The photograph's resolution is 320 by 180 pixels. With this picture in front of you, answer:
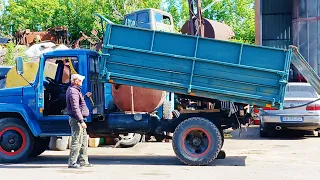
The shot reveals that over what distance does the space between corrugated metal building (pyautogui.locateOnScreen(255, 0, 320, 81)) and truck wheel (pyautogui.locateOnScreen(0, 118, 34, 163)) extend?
15.4 m

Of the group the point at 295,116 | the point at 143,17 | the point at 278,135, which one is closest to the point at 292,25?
the point at 143,17

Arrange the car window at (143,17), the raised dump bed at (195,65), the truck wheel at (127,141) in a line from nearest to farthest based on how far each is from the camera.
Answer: the raised dump bed at (195,65)
the truck wheel at (127,141)
the car window at (143,17)

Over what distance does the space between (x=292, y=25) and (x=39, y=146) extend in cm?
1810

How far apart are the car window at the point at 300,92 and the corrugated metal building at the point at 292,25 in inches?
292

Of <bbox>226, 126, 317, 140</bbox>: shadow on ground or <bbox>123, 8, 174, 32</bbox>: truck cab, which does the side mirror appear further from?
<bbox>123, 8, 174, 32</bbox>: truck cab

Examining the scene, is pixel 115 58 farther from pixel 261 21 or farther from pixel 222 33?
pixel 222 33

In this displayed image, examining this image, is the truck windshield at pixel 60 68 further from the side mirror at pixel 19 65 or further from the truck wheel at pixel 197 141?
the truck wheel at pixel 197 141

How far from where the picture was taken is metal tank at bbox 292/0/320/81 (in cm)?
2556

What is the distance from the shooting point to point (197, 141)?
36.5ft

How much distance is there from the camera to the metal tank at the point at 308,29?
25.6 metres

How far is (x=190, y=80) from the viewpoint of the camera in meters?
10.9

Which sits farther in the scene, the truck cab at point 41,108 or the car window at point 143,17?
the car window at point 143,17

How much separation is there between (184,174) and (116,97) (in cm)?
287

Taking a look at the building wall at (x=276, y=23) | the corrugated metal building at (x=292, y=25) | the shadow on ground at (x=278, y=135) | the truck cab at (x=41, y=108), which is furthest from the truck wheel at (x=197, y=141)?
the building wall at (x=276, y=23)
